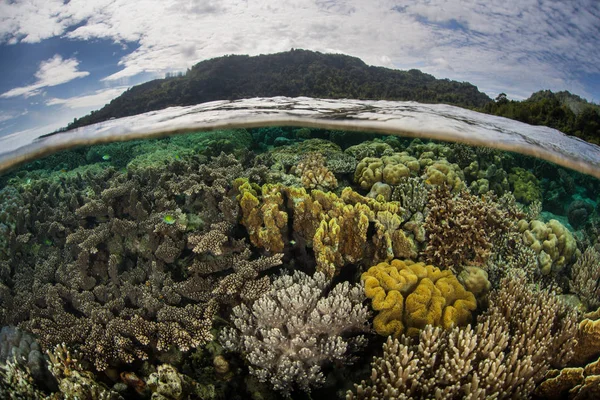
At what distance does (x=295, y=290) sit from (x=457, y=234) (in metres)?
3.17

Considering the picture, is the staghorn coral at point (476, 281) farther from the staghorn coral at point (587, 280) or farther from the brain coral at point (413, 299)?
the staghorn coral at point (587, 280)

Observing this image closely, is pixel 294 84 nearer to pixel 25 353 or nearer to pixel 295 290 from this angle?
pixel 295 290

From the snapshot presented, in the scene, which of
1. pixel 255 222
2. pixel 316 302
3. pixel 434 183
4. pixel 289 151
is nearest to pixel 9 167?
pixel 289 151

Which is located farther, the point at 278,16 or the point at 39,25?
the point at 278,16

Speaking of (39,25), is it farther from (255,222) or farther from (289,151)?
(255,222)

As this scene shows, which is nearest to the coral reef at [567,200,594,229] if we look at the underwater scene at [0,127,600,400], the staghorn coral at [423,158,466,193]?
→ the underwater scene at [0,127,600,400]

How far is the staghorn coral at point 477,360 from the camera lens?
123 inches

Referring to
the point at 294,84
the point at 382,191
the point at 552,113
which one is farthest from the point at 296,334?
the point at 552,113

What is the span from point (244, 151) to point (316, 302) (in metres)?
5.84

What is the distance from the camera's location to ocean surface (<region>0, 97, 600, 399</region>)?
363 cm

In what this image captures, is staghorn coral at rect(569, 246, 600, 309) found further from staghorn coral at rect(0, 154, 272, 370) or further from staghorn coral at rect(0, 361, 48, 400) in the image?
staghorn coral at rect(0, 361, 48, 400)

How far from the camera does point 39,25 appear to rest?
7645 millimetres

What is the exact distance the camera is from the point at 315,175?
6.65 meters

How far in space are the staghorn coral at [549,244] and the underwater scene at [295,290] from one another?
28 millimetres
